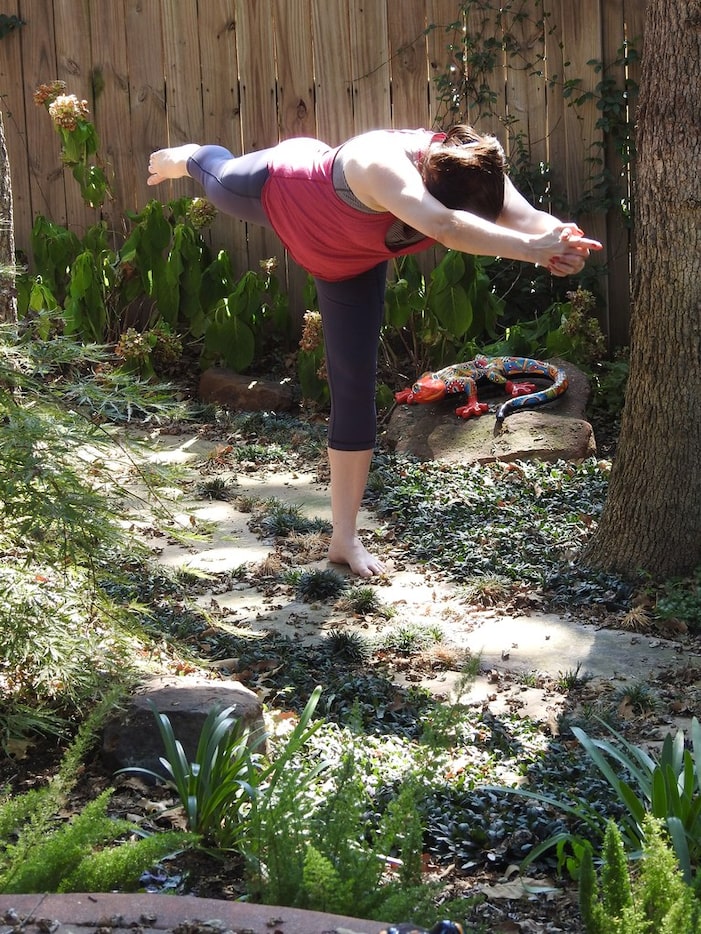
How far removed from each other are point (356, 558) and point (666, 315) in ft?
4.58

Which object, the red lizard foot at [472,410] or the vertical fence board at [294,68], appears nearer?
the red lizard foot at [472,410]

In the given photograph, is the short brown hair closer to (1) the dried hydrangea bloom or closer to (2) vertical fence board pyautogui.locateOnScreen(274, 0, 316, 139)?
(2) vertical fence board pyautogui.locateOnScreen(274, 0, 316, 139)

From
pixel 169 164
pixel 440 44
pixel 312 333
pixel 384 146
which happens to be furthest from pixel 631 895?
pixel 440 44

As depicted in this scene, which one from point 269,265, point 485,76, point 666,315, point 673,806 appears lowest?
point 673,806

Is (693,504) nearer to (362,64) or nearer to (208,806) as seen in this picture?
(208,806)

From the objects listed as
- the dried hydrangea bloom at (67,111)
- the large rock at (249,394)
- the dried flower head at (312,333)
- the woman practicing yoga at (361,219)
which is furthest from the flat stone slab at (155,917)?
the dried hydrangea bloom at (67,111)

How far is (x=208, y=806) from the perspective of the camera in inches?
84.4

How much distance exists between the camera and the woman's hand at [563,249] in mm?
2527

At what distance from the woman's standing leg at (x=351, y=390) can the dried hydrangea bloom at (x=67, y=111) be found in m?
3.33

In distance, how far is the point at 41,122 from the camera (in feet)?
23.3

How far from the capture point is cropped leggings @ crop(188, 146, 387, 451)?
3.58 m

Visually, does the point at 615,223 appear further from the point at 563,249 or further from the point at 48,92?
the point at 563,249

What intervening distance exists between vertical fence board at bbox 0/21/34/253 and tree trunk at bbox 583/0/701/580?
479 cm

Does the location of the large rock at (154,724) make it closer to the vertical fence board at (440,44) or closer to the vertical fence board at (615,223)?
the vertical fence board at (615,223)
